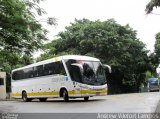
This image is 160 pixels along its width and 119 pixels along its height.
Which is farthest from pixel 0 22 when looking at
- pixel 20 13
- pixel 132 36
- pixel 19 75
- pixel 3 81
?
pixel 132 36

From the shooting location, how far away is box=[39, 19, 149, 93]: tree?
1842 inches

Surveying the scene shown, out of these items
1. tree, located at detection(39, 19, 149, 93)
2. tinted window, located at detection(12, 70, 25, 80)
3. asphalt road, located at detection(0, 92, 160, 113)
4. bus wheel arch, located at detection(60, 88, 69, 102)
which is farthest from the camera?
tree, located at detection(39, 19, 149, 93)

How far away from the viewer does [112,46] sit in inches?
1842

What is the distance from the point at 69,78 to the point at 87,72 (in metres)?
1.32

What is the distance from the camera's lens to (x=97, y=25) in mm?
48688

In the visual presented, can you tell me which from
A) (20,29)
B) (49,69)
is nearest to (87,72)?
(49,69)

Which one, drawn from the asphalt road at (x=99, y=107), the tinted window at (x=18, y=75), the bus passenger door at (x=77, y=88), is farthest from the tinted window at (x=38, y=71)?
the asphalt road at (x=99, y=107)

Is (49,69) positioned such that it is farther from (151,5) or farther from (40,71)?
(151,5)

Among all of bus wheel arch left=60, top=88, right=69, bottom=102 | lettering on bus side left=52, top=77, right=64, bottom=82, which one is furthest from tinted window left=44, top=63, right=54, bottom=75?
bus wheel arch left=60, top=88, right=69, bottom=102

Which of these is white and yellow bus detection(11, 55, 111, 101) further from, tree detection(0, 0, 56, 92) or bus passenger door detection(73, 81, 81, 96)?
tree detection(0, 0, 56, 92)

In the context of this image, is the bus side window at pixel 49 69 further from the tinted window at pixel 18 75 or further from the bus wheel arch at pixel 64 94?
the tinted window at pixel 18 75

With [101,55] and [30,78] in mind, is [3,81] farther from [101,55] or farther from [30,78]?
[30,78]

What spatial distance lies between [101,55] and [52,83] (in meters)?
21.0

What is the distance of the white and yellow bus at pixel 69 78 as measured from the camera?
77.4 ft
